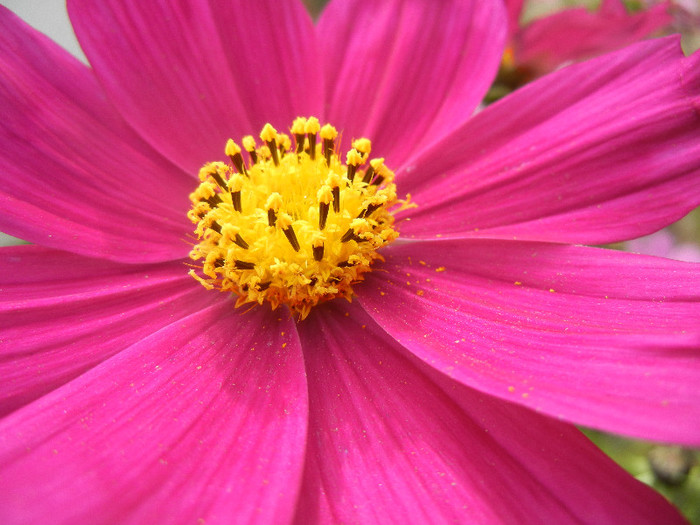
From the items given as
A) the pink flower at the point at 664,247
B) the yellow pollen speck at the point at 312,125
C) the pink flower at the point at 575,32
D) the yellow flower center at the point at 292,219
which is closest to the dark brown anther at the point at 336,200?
the yellow flower center at the point at 292,219

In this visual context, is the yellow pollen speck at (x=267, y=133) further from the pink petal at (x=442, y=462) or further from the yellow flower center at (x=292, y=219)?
the pink petal at (x=442, y=462)

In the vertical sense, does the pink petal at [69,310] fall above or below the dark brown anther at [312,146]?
below

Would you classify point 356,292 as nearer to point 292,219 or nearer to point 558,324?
point 292,219

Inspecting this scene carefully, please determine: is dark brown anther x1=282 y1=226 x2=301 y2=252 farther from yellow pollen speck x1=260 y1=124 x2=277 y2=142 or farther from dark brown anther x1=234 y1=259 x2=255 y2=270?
yellow pollen speck x1=260 y1=124 x2=277 y2=142

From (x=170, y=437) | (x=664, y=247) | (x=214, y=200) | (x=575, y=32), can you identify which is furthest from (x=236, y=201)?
(x=664, y=247)

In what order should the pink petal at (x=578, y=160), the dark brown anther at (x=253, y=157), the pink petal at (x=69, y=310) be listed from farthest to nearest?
the dark brown anther at (x=253, y=157), the pink petal at (x=578, y=160), the pink petal at (x=69, y=310)

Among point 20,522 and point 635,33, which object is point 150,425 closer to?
point 20,522
